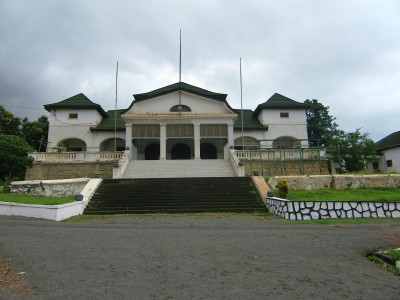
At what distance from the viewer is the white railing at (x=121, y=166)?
57.7 ft

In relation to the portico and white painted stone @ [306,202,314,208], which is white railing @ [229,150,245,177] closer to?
the portico

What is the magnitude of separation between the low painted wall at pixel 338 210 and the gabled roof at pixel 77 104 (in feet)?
71.0

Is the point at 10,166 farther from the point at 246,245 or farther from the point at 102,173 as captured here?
the point at 246,245

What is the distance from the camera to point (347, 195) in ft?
40.6

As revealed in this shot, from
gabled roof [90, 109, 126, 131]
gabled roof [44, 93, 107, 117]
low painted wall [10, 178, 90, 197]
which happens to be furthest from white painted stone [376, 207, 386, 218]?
gabled roof [44, 93, 107, 117]

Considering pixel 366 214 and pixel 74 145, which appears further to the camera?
pixel 74 145

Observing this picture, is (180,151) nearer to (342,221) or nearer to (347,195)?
(347,195)

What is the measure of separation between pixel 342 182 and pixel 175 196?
806 centimetres

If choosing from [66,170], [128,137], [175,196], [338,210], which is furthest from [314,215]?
[66,170]

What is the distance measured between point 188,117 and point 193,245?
17.8 meters

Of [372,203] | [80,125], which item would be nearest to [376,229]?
[372,203]

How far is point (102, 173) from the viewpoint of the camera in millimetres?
20281

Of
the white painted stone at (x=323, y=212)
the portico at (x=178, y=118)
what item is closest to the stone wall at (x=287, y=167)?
the portico at (x=178, y=118)

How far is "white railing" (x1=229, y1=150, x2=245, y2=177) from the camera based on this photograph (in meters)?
17.7
